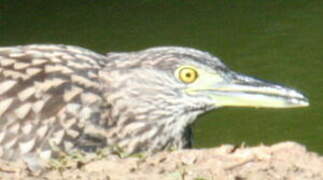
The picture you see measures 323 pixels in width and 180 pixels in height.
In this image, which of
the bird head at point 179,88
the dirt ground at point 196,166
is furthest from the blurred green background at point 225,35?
the dirt ground at point 196,166

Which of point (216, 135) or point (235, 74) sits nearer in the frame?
point (235, 74)

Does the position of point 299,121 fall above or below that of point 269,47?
below

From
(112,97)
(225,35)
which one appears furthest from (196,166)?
(225,35)

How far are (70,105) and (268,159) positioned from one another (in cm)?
134

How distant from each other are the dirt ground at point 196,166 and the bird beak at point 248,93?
89cm

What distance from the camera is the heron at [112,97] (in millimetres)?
8000

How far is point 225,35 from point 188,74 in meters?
6.28

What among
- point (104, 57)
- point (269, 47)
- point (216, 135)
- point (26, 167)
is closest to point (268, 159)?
point (26, 167)

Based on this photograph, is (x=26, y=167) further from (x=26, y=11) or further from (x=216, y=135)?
(x=26, y=11)

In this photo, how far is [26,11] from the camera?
51.3ft

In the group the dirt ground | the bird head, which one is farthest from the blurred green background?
the dirt ground

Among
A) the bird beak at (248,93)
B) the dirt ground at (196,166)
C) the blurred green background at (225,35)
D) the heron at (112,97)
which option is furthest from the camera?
the blurred green background at (225,35)

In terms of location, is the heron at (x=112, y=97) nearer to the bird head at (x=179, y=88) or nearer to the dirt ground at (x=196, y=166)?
the bird head at (x=179, y=88)

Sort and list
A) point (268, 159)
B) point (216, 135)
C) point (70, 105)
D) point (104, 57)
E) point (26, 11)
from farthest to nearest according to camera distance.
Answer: point (26, 11)
point (216, 135)
point (104, 57)
point (70, 105)
point (268, 159)
